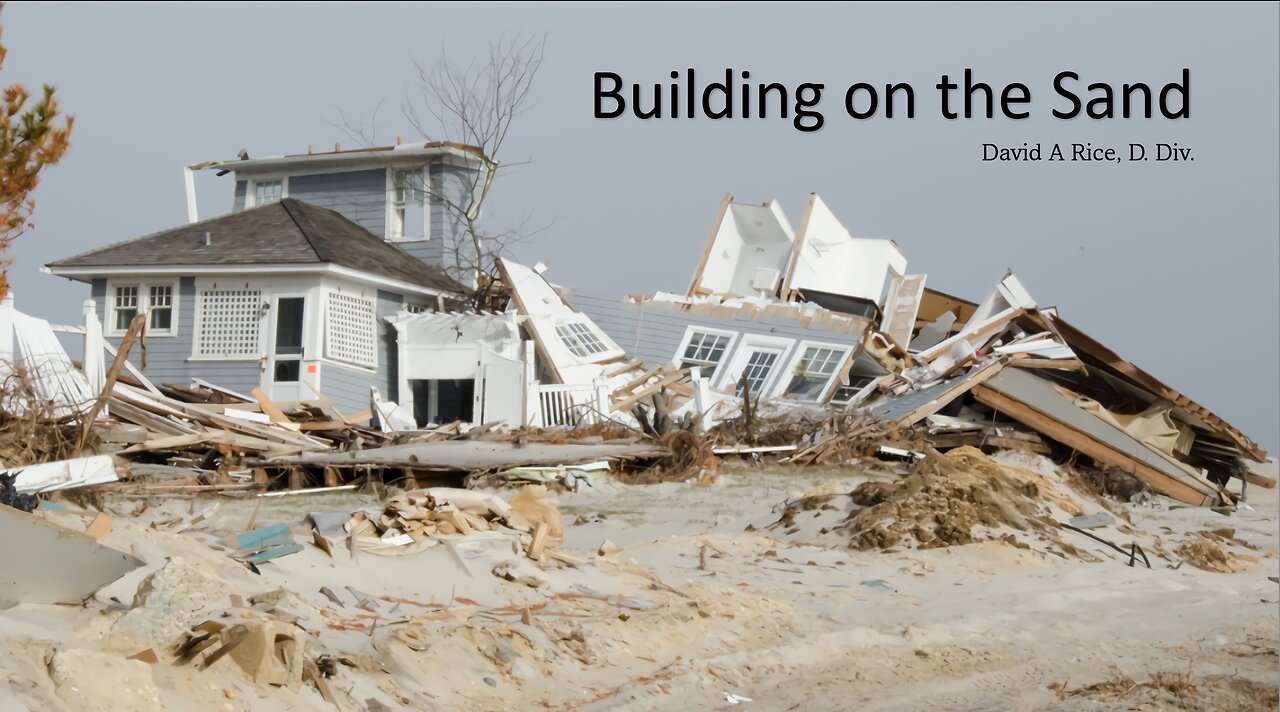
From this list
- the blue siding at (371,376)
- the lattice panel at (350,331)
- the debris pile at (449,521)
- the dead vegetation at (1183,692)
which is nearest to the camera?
the dead vegetation at (1183,692)

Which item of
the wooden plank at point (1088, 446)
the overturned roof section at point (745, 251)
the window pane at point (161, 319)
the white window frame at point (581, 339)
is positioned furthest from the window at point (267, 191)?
the wooden plank at point (1088, 446)

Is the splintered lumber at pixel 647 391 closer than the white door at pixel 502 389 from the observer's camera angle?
Yes

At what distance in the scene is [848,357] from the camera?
22141 mm

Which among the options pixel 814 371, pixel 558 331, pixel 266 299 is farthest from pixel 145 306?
pixel 814 371

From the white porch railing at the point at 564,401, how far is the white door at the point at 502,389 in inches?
17.2

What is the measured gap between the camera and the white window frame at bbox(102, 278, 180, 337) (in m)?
23.0

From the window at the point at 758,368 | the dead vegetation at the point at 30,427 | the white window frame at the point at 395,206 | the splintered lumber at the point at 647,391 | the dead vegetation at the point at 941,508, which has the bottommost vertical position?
the dead vegetation at the point at 941,508

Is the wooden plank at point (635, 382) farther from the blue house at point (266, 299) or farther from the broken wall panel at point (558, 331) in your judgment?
the blue house at point (266, 299)

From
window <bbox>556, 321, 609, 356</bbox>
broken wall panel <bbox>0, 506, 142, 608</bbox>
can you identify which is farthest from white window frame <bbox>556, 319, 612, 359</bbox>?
broken wall panel <bbox>0, 506, 142, 608</bbox>

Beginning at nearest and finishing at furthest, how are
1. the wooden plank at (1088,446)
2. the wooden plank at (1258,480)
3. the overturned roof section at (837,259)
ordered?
the wooden plank at (1088,446) → the wooden plank at (1258,480) → the overturned roof section at (837,259)

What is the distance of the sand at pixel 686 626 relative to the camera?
237 inches

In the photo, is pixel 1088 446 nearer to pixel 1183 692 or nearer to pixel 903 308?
pixel 903 308

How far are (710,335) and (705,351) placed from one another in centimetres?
30

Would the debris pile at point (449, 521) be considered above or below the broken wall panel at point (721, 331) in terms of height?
below
